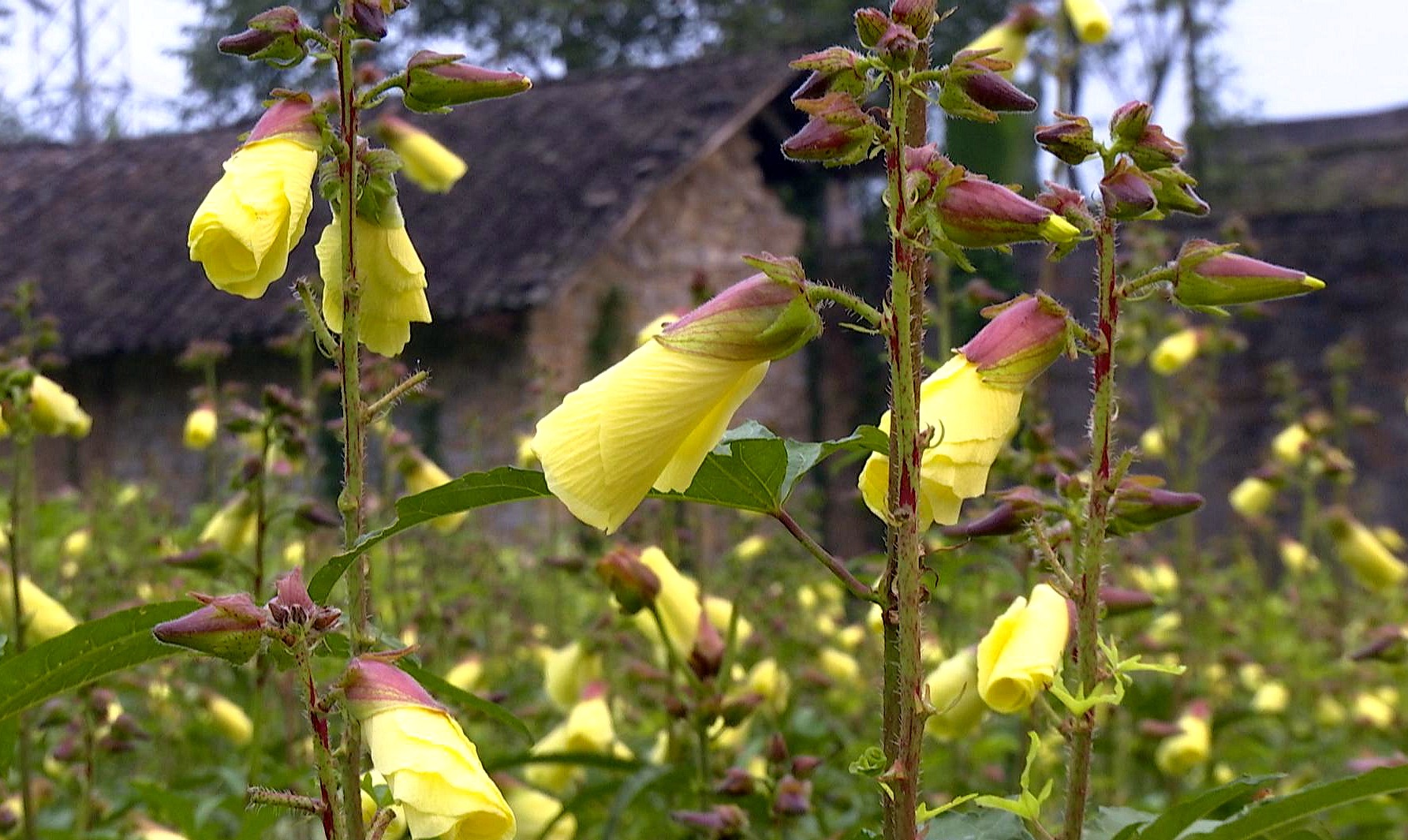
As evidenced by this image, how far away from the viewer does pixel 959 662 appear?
6.13 ft

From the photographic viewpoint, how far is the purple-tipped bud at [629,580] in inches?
79.3

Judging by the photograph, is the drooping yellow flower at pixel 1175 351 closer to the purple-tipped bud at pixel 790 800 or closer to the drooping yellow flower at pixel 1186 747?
the drooping yellow flower at pixel 1186 747

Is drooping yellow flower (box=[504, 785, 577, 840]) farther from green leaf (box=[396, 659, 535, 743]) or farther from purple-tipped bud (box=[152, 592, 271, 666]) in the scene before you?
purple-tipped bud (box=[152, 592, 271, 666])

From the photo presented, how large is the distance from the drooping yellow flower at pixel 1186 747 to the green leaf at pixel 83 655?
2132 millimetres

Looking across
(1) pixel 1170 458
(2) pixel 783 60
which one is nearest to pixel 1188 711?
(1) pixel 1170 458

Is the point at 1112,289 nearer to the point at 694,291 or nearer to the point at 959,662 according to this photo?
the point at 959,662

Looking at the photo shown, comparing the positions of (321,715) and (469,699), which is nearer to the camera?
(321,715)

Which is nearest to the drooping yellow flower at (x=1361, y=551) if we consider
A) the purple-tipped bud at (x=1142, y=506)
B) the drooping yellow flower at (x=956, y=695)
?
the drooping yellow flower at (x=956, y=695)

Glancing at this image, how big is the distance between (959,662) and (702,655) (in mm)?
378

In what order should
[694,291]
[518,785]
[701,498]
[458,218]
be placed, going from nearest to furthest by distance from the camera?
[701,498]
[518,785]
[694,291]
[458,218]

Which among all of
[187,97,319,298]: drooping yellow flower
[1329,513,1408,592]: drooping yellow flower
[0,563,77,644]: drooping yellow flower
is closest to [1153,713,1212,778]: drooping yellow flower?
[1329,513,1408,592]: drooping yellow flower

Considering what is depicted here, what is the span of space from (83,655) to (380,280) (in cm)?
40

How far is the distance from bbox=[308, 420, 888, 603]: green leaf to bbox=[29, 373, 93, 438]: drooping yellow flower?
1.29 metres

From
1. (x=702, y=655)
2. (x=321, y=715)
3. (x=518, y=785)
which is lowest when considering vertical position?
(x=518, y=785)
